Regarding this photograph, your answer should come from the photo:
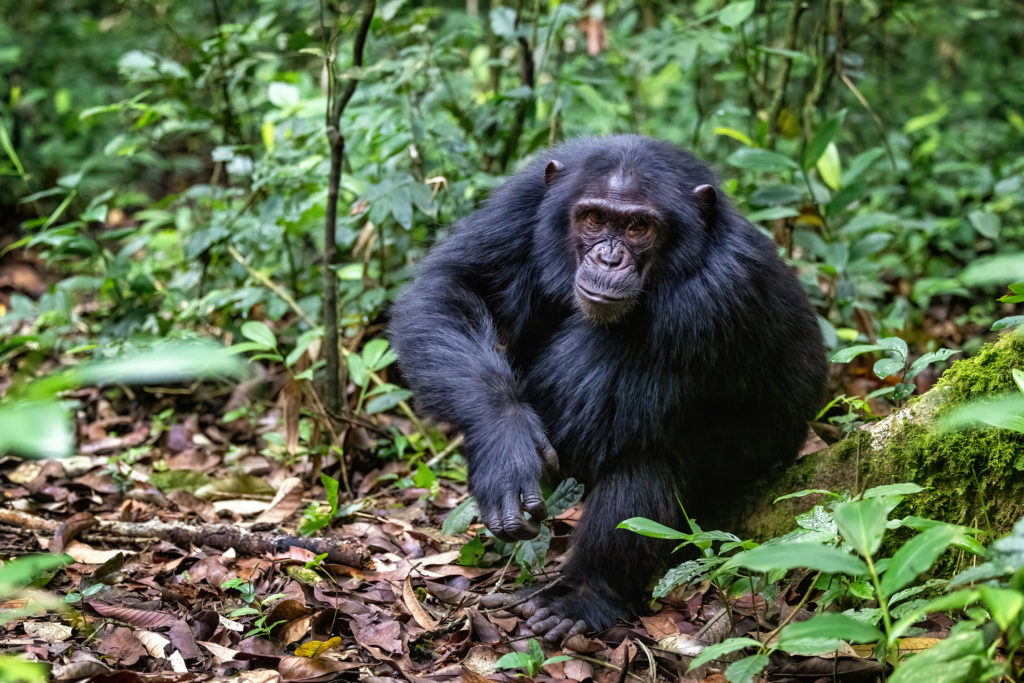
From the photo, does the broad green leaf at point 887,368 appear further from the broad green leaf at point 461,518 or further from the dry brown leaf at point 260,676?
the dry brown leaf at point 260,676

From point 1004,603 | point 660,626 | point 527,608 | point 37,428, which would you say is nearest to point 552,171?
point 527,608

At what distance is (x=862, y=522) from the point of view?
8.52 ft

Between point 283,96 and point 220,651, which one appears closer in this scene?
point 220,651

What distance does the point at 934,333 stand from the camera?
322 inches

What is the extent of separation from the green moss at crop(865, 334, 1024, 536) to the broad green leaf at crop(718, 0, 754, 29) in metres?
3.38

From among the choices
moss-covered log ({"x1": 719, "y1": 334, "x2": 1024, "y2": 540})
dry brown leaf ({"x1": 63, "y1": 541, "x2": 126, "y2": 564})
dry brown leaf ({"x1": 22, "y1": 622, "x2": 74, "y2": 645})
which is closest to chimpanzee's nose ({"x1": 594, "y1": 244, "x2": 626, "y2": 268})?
moss-covered log ({"x1": 719, "y1": 334, "x2": 1024, "y2": 540})

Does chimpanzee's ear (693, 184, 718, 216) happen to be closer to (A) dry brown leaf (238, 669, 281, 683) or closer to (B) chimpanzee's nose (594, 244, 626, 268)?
(B) chimpanzee's nose (594, 244, 626, 268)

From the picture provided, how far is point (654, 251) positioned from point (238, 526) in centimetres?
276

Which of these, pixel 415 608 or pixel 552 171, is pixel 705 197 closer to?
pixel 552 171

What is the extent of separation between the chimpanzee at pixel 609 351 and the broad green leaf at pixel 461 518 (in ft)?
0.82

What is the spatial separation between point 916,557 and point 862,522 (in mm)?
167

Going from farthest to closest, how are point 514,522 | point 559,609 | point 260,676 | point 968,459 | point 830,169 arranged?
1. point 830,169
2. point 559,609
3. point 514,522
4. point 968,459
5. point 260,676

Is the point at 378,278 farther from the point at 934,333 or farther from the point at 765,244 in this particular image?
the point at 934,333

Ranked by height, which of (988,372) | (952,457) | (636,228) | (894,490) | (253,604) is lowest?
(253,604)
